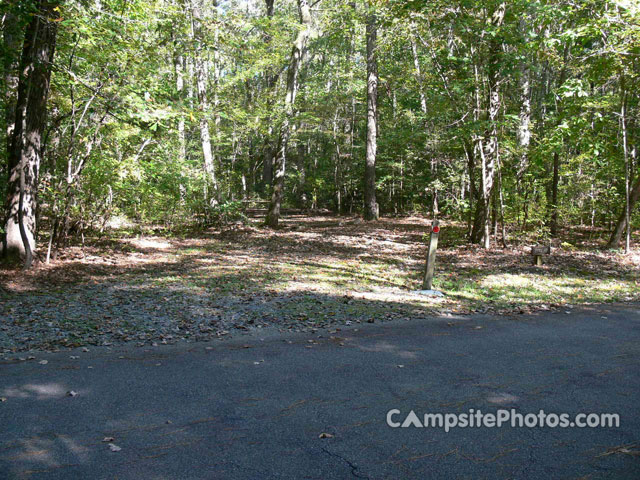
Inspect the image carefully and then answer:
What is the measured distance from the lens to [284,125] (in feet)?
61.7

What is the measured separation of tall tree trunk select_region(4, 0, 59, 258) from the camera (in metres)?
9.04

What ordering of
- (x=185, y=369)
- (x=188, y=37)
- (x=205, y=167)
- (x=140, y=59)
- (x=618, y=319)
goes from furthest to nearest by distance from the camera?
1. (x=205, y=167)
2. (x=188, y=37)
3. (x=140, y=59)
4. (x=618, y=319)
5. (x=185, y=369)

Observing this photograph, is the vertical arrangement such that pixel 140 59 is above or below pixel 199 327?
above

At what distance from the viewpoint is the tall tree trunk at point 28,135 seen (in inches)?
356

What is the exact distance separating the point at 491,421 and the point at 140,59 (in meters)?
10.3

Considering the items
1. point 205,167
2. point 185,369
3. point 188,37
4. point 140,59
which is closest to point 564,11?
point 188,37

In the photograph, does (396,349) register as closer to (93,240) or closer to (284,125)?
(93,240)

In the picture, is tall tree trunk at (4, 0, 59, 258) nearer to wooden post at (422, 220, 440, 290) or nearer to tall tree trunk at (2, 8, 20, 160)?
tall tree trunk at (2, 8, 20, 160)

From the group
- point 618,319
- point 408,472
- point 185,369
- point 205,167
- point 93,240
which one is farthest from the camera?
point 205,167

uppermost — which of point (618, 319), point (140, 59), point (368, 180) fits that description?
point (140, 59)
